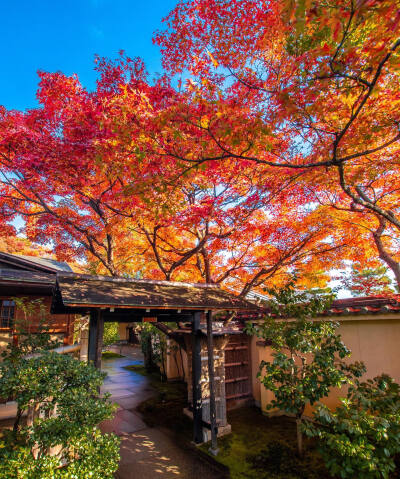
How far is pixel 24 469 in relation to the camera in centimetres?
353

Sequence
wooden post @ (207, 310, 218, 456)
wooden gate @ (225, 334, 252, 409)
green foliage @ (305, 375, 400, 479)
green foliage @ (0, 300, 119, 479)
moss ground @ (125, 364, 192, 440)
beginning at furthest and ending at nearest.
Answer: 1. wooden gate @ (225, 334, 252, 409)
2. moss ground @ (125, 364, 192, 440)
3. wooden post @ (207, 310, 218, 456)
4. green foliage @ (305, 375, 400, 479)
5. green foliage @ (0, 300, 119, 479)

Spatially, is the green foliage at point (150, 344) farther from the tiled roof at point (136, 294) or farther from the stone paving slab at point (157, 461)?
the tiled roof at point (136, 294)

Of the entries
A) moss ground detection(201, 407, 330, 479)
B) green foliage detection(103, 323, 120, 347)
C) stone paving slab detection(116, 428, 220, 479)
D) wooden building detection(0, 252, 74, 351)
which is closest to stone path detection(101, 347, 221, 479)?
stone paving slab detection(116, 428, 220, 479)

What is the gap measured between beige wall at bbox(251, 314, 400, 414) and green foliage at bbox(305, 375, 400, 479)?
1.54 m

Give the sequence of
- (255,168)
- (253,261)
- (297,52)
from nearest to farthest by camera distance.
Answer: (297,52) < (255,168) < (253,261)

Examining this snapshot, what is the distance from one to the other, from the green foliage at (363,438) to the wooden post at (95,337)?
4.29 meters

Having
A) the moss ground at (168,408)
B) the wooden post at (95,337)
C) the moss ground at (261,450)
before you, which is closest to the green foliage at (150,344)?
the moss ground at (168,408)

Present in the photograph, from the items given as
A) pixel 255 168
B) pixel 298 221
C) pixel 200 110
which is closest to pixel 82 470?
pixel 200 110

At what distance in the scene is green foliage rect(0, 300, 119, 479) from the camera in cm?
365

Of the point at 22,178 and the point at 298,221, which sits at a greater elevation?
the point at 22,178

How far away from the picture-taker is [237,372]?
31.6ft

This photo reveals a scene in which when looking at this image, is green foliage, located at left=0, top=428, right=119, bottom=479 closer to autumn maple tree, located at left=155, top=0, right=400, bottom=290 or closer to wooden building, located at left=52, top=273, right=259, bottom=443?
wooden building, located at left=52, top=273, right=259, bottom=443

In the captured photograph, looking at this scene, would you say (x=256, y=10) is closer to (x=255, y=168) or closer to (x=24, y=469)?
(x=255, y=168)

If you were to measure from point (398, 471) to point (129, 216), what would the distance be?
362 inches
